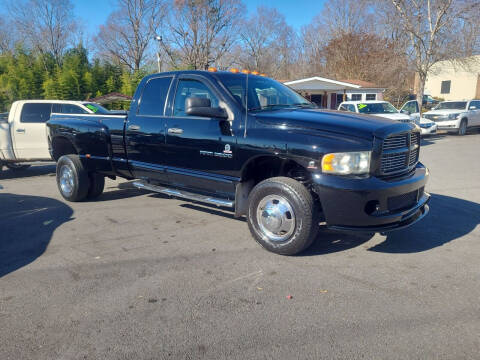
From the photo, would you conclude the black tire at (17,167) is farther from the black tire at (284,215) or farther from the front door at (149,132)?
the black tire at (284,215)

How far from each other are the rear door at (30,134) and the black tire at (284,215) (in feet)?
22.9

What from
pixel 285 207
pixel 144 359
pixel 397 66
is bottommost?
pixel 144 359

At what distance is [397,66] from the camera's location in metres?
29.5

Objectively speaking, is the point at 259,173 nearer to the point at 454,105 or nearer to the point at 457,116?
the point at 457,116

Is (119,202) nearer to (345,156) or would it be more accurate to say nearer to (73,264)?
(73,264)

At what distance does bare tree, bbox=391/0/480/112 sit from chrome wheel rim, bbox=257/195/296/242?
25.0 m

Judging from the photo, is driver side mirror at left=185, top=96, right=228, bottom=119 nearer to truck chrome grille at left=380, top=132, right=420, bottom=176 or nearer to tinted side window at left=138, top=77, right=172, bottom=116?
tinted side window at left=138, top=77, right=172, bottom=116

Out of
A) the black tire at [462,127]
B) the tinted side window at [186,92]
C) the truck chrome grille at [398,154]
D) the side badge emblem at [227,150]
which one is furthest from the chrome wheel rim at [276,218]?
the black tire at [462,127]

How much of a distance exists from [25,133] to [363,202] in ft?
27.5

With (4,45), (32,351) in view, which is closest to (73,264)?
(32,351)

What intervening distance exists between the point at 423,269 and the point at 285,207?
1.46m

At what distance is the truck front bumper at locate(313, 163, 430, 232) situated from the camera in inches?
143

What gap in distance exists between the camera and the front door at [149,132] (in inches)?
203

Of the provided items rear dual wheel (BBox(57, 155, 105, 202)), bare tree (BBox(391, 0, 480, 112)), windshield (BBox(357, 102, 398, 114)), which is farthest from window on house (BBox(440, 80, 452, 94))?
rear dual wheel (BBox(57, 155, 105, 202))
